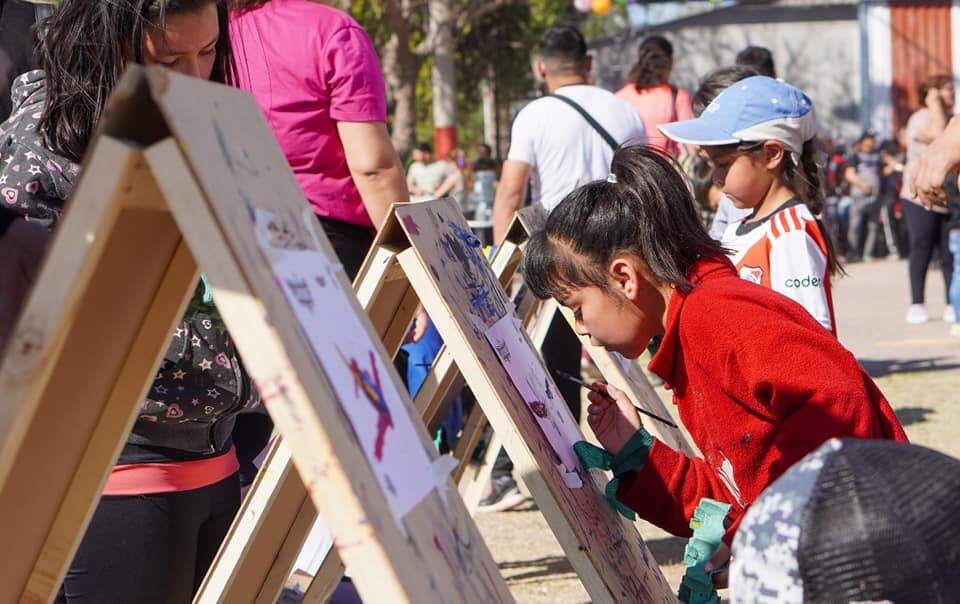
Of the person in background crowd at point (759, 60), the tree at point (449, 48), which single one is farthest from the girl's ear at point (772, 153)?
the tree at point (449, 48)

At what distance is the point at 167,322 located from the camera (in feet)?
6.01

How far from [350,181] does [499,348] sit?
1320mm

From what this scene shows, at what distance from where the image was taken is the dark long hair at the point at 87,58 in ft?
7.45

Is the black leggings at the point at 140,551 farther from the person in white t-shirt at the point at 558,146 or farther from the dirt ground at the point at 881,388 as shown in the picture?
the person in white t-shirt at the point at 558,146

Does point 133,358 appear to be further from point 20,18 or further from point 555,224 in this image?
point 20,18

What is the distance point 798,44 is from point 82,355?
2992 cm

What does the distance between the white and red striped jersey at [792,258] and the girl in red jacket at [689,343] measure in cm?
80

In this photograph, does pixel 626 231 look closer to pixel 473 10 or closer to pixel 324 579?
pixel 324 579

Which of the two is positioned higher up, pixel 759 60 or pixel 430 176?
pixel 759 60

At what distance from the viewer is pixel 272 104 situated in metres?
3.79

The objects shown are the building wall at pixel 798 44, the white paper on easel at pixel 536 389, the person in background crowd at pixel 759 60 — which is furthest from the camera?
the building wall at pixel 798 44

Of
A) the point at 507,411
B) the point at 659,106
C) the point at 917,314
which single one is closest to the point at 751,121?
the point at 507,411

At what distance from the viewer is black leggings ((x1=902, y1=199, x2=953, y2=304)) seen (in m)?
9.80

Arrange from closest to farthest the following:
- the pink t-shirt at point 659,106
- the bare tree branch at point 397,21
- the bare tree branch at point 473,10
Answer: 1. the pink t-shirt at point 659,106
2. the bare tree branch at point 397,21
3. the bare tree branch at point 473,10
